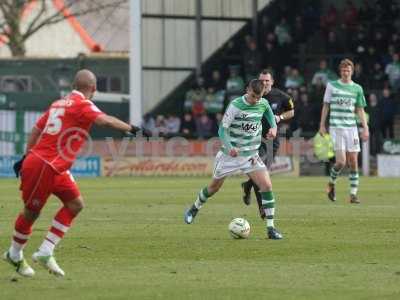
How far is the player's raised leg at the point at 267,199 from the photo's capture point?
50.3 ft

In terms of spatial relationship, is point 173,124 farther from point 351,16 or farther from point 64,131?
point 64,131

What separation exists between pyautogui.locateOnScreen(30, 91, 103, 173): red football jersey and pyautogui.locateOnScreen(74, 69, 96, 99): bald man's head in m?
0.09

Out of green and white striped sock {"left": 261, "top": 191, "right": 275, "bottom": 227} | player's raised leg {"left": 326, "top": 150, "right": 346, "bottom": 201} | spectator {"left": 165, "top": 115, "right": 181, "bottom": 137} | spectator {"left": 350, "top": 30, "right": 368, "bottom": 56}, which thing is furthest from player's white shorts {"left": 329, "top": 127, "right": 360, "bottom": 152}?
spectator {"left": 350, "top": 30, "right": 368, "bottom": 56}

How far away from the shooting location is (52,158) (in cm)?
1177

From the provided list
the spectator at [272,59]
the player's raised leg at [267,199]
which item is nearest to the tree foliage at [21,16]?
the spectator at [272,59]

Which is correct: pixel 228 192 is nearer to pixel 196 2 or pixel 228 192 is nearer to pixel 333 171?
pixel 333 171

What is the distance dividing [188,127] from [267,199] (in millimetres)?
23926

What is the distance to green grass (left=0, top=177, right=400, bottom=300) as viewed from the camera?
10.8 meters

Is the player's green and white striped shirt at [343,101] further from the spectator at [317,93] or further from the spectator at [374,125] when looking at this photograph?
the spectator at [317,93]

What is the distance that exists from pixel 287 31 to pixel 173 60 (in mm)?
4117

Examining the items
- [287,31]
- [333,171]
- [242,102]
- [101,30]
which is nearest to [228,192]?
[333,171]

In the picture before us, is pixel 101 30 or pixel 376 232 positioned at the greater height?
pixel 101 30

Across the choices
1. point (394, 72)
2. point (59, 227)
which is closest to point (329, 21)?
point (394, 72)

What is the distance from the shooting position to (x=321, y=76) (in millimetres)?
38219
